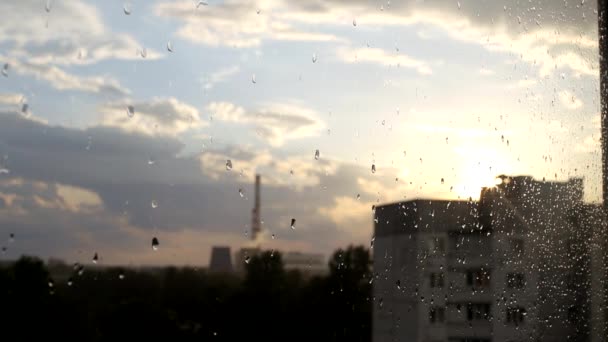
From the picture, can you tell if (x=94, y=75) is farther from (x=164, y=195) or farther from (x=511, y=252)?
(x=511, y=252)

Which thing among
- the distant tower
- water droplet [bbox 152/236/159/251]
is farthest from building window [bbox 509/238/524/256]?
water droplet [bbox 152/236/159/251]

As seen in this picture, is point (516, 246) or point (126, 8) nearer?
point (126, 8)

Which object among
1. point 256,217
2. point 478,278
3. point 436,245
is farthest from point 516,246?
point 256,217

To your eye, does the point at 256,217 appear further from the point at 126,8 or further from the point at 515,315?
the point at 515,315

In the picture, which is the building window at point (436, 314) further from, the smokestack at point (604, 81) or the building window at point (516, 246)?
the smokestack at point (604, 81)

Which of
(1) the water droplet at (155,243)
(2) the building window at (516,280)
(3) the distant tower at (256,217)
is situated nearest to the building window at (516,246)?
(2) the building window at (516,280)

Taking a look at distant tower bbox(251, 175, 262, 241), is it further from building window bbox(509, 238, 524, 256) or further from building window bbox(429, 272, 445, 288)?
building window bbox(509, 238, 524, 256)

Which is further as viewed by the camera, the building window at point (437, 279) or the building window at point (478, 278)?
the building window at point (478, 278)
